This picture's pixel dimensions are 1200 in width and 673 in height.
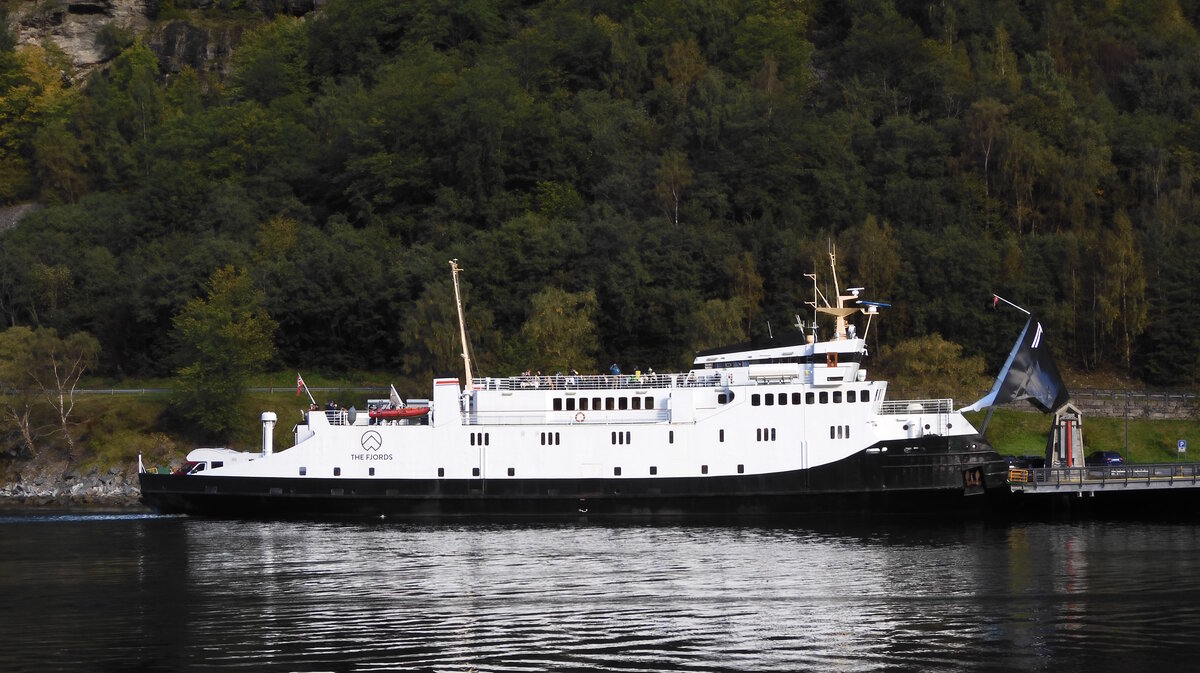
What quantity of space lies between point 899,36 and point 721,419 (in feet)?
209

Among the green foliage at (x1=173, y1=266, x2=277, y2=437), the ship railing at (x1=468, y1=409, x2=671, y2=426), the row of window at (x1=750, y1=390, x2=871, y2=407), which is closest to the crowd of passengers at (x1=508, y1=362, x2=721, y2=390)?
the ship railing at (x1=468, y1=409, x2=671, y2=426)

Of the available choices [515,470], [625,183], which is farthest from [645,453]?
[625,183]

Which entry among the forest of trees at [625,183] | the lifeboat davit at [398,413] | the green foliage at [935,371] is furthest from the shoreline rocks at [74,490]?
the green foliage at [935,371]

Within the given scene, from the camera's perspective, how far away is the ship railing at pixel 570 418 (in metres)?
57.7

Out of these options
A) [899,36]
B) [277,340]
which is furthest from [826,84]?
[277,340]

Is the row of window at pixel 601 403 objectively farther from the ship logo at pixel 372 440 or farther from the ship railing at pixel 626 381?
the ship logo at pixel 372 440

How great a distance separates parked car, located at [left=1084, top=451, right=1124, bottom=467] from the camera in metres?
62.2

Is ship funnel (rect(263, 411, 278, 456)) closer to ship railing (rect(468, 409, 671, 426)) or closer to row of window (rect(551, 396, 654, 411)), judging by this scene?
ship railing (rect(468, 409, 671, 426))

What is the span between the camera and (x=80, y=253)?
10012 centimetres

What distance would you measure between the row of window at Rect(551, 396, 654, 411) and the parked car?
21.3 m

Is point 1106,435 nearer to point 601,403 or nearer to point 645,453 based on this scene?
point 645,453

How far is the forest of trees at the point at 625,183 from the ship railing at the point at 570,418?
52.4ft

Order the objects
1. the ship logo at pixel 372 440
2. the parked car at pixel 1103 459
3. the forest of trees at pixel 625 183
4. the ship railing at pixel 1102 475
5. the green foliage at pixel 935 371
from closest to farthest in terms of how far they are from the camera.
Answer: the ship railing at pixel 1102 475
the ship logo at pixel 372 440
the parked car at pixel 1103 459
the green foliage at pixel 935 371
the forest of trees at pixel 625 183

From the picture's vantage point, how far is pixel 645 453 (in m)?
57.0
